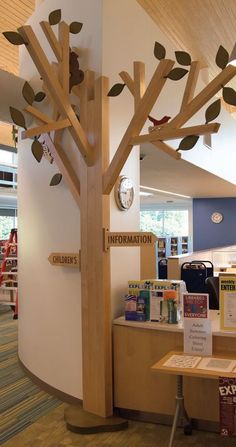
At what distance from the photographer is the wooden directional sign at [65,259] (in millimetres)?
3428

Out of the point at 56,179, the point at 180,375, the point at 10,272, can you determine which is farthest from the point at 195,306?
the point at 10,272

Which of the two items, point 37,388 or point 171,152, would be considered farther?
point 37,388

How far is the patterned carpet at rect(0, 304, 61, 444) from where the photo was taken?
3.28 m

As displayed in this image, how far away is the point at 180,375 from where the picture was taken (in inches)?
108

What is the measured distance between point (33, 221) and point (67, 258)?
0.81 m

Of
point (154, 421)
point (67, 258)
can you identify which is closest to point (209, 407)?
point (154, 421)

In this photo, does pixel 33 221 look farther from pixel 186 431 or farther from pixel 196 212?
pixel 196 212

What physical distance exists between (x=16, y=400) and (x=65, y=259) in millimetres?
1323

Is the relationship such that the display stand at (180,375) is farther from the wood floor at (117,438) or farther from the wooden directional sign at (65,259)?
the wooden directional sign at (65,259)

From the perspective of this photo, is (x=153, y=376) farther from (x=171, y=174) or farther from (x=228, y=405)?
(x=171, y=174)

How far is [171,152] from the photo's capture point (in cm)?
292

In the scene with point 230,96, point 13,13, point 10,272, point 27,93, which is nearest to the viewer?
point 230,96

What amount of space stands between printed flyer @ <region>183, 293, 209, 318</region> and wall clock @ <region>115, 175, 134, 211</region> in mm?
938

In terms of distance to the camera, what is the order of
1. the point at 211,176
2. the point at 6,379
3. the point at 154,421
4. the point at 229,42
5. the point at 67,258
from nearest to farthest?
the point at 154,421 → the point at 67,258 → the point at 6,379 → the point at 229,42 → the point at 211,176
